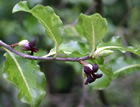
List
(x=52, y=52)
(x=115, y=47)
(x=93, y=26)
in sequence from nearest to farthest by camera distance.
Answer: (x=93, y=26) < (x=115, y=47) < (x=52, y=52)

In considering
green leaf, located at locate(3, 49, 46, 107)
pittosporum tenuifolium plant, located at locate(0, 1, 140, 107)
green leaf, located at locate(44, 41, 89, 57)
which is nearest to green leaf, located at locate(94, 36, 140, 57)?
pittosporum tenuifolium plant, located at locate(0, 1, 140, 107)

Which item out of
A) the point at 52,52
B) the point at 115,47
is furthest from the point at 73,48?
the point at 115,47

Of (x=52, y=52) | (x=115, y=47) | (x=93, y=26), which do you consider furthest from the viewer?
(x=52, y=52)

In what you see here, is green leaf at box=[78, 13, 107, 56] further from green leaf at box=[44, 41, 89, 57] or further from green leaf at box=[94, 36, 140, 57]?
green leaf at box=[44, 41, 89, 57]

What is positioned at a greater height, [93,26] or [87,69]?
[93,26]

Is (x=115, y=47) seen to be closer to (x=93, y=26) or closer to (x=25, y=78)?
(x=93, y=26)

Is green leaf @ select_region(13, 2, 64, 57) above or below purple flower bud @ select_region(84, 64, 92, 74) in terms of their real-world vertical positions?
above
